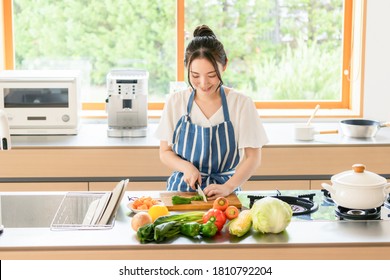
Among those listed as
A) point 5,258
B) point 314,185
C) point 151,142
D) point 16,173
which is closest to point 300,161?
point 314,185

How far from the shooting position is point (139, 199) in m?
2.62

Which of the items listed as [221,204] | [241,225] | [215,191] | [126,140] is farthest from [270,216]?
[126,140]

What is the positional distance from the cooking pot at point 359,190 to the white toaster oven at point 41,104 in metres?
2.17

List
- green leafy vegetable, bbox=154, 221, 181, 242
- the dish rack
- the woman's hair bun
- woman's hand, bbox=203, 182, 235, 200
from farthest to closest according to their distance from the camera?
1. the woman's hair bun
2. woman's hand, bbox=203, 182, 235, 200
3. the dish rack
4. green leafy vegetable, bbox=154, 221, 181, 242

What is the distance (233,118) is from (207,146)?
0.16 m

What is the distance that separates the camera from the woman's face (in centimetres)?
280

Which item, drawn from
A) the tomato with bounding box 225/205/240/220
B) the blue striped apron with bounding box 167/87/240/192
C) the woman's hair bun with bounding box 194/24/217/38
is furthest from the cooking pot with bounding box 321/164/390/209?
the woman's hair bun with bounding box 194/24/217/38

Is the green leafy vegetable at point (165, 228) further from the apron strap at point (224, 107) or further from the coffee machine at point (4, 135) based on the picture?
the apron strap at point (224, 107)

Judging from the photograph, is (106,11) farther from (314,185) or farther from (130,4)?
(314,185)

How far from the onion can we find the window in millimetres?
2602

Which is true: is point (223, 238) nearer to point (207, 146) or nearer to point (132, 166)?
point (207, 146)

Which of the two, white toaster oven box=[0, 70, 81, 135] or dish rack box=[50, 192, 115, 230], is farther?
white toaster oven box=[0, 70, 81, 135]

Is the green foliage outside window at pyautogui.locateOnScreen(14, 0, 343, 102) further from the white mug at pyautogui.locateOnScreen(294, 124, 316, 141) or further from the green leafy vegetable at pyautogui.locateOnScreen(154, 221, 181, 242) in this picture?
the green leafy vegetable at pyautogui.locateOnScreen(154, 221, 181, 242)

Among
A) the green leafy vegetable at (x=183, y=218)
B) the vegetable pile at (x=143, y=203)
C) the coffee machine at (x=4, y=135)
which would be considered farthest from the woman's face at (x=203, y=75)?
the coffee machine at (x=4, y=135)
